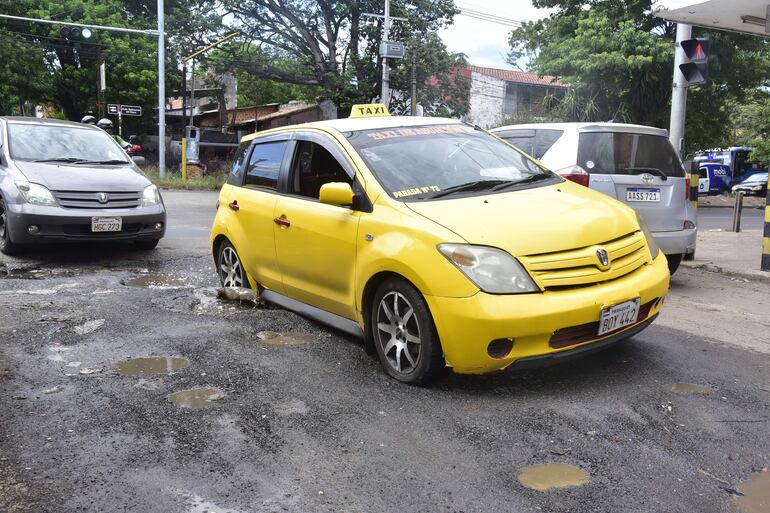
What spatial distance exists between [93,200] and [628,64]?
61.4ft

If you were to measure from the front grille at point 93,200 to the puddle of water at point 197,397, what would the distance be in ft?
15.3

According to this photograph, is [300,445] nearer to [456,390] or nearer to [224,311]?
[456,390]

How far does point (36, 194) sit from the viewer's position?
25.5 feet

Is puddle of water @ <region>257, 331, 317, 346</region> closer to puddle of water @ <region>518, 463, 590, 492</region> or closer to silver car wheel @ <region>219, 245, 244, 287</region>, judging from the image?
silver car wheel @ <region>219, 245, 244, 287</region>

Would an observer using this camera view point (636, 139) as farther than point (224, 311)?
Yes

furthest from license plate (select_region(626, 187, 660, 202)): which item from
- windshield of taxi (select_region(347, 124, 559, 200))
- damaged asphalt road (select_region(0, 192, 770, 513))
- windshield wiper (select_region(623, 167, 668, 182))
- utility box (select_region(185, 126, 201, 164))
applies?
utility box (select_region(185, 126, 201, 164))

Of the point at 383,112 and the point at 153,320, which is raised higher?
the point at 383,112

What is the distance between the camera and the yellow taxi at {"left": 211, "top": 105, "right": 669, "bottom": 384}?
3.75 metres

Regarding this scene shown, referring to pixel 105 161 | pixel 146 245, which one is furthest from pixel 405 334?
pixel 105 161

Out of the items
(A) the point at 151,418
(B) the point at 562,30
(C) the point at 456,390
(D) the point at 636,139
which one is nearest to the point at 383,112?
(D) the point at 636,139

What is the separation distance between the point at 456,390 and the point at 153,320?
9.27 ft

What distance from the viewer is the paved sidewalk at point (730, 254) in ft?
28.0

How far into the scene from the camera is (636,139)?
22.8 feet

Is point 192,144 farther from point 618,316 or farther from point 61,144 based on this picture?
point 618,316
